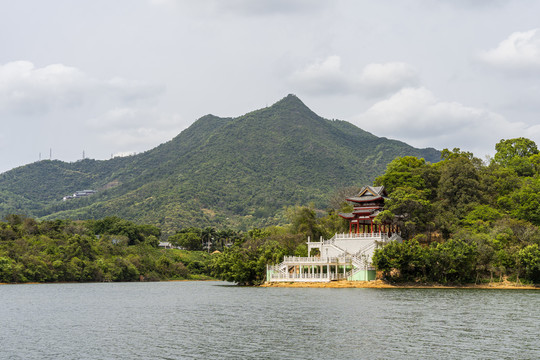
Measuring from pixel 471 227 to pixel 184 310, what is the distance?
123ft

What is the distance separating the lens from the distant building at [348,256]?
63688 mm

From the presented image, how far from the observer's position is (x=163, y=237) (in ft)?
466

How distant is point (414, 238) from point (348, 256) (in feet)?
24.8

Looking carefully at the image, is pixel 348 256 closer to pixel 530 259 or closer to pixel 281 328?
pixel 530 259

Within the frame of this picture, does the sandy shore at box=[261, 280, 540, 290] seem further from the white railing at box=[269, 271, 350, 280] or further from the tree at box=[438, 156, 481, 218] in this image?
the tree at box=[438, 156, 481, 218]

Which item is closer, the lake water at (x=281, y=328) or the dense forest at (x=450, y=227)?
the lake water at (x=281, y=328)

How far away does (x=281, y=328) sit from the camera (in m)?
31.1

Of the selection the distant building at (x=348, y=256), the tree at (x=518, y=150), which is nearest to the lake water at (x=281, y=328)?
the distant building at (x=348, y=256)

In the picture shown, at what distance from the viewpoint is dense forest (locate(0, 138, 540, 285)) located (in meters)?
58.9

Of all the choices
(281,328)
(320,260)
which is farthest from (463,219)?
(281,328)

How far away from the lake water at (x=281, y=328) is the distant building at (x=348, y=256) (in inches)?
596

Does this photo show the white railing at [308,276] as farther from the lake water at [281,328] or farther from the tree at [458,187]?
the tree at [458,187]

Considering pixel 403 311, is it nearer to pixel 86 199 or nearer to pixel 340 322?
pixel 340 322

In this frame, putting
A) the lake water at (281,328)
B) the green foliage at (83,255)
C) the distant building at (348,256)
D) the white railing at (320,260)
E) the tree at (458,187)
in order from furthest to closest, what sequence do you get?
the green foliage at (83,255), the tree at (458,187), the white railing at (320,260), the distant building at (348,256), the lake water at (281,328)
